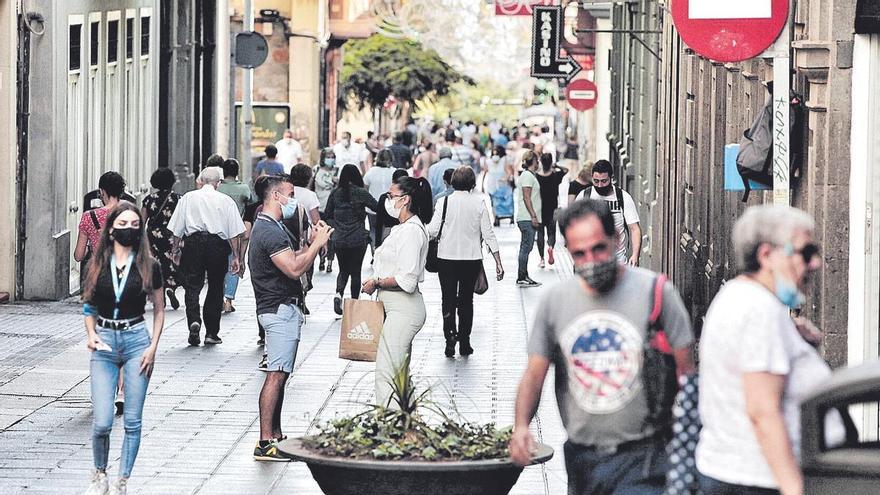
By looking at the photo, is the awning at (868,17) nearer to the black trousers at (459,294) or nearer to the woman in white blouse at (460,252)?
the woman in white blouse at (460,252)

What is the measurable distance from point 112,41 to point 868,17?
17349 millimetres

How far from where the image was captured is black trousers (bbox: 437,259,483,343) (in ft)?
53.9

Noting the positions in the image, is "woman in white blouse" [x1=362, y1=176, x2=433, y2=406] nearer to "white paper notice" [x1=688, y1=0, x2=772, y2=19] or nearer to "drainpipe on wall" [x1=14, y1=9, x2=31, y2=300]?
"white paper notice" [x1=688, y1=0, x2=772, y2=19]

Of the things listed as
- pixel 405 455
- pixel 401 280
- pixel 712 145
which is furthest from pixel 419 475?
pixel 712 145

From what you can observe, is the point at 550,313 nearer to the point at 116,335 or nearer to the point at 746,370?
the point at 746,370

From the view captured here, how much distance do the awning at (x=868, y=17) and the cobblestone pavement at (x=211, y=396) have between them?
3060mm

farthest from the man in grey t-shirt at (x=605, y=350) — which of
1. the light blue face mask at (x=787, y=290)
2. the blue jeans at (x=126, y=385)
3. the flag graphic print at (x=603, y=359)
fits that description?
the blue jeans at (x=126, y=385)

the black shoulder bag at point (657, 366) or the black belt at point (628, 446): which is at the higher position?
the black shoulder bag at point (657, 366)

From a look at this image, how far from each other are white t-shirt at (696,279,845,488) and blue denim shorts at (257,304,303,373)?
5437 millimetres

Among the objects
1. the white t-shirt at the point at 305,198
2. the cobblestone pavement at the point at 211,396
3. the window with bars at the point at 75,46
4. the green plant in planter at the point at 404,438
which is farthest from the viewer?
the window with bars at the point at 75,46

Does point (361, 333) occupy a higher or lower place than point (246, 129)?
lower

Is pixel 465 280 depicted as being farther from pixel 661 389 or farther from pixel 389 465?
pixel 661 389

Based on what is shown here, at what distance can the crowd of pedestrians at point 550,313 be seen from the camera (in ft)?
18.9

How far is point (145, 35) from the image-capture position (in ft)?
94.5
